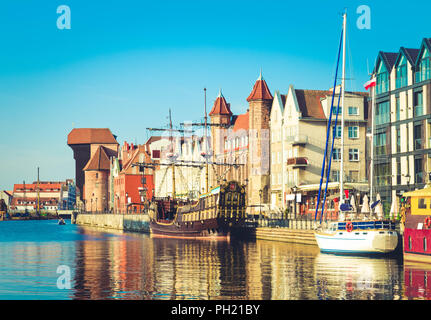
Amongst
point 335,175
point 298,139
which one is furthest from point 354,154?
point 298,139

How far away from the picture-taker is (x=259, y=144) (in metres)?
95.2

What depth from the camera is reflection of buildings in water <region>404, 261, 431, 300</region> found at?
2888 cm

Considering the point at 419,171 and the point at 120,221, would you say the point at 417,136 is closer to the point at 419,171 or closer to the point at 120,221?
the point at 419,171

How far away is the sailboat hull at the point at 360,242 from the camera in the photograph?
4550cm

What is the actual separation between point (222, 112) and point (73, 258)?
6592 cm

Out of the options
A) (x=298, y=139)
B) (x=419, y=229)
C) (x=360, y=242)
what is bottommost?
(x=360, y=242)

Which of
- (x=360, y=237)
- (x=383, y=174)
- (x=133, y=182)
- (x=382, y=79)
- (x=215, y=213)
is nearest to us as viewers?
(x=360, y=237)

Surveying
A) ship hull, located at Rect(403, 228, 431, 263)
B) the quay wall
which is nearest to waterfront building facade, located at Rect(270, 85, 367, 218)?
the quay wall

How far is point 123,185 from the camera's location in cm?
15312

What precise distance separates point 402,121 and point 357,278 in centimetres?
3294

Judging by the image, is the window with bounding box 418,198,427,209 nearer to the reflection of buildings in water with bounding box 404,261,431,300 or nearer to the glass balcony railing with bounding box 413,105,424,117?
the reflection of buildings in water with bounding box 404,261,431,300

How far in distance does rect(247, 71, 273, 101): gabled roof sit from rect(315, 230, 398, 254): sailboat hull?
162 feet
